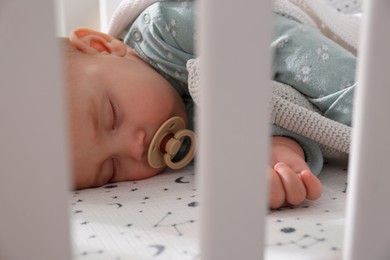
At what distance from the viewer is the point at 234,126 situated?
37 cm

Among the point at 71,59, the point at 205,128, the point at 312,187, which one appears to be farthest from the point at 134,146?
the point at 205,128

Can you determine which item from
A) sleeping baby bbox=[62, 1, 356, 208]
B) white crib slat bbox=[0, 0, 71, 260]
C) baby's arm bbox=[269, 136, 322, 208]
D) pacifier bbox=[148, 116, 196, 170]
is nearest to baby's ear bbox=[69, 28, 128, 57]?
sleeping baby bbox=[62, 1, 356, 208]

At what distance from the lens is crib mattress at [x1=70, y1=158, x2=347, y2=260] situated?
518 mm

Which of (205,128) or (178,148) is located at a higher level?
(205,128)

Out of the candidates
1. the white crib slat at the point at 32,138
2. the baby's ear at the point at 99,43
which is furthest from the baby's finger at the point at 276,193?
the baby's ear at the point at 99,43

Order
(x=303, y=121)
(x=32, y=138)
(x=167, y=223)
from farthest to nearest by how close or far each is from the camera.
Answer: (x=303, y=121)
(x=167, y=223)
(x=32, y=138)

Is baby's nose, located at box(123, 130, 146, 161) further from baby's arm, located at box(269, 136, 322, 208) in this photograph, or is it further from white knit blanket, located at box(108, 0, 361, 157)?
baby's arm, located at box(269, 136, 322, 208)

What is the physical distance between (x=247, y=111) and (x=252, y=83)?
22 mm

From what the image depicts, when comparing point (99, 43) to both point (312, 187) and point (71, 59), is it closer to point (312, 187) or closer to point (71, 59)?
point (71, 59)

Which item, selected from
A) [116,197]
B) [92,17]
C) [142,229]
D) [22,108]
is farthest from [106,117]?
[92,17]

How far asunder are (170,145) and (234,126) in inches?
18.2

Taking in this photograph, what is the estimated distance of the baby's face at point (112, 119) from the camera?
2.49ft

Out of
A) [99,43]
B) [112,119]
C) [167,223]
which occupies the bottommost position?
[167,223]

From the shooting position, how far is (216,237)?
15.1 inches
